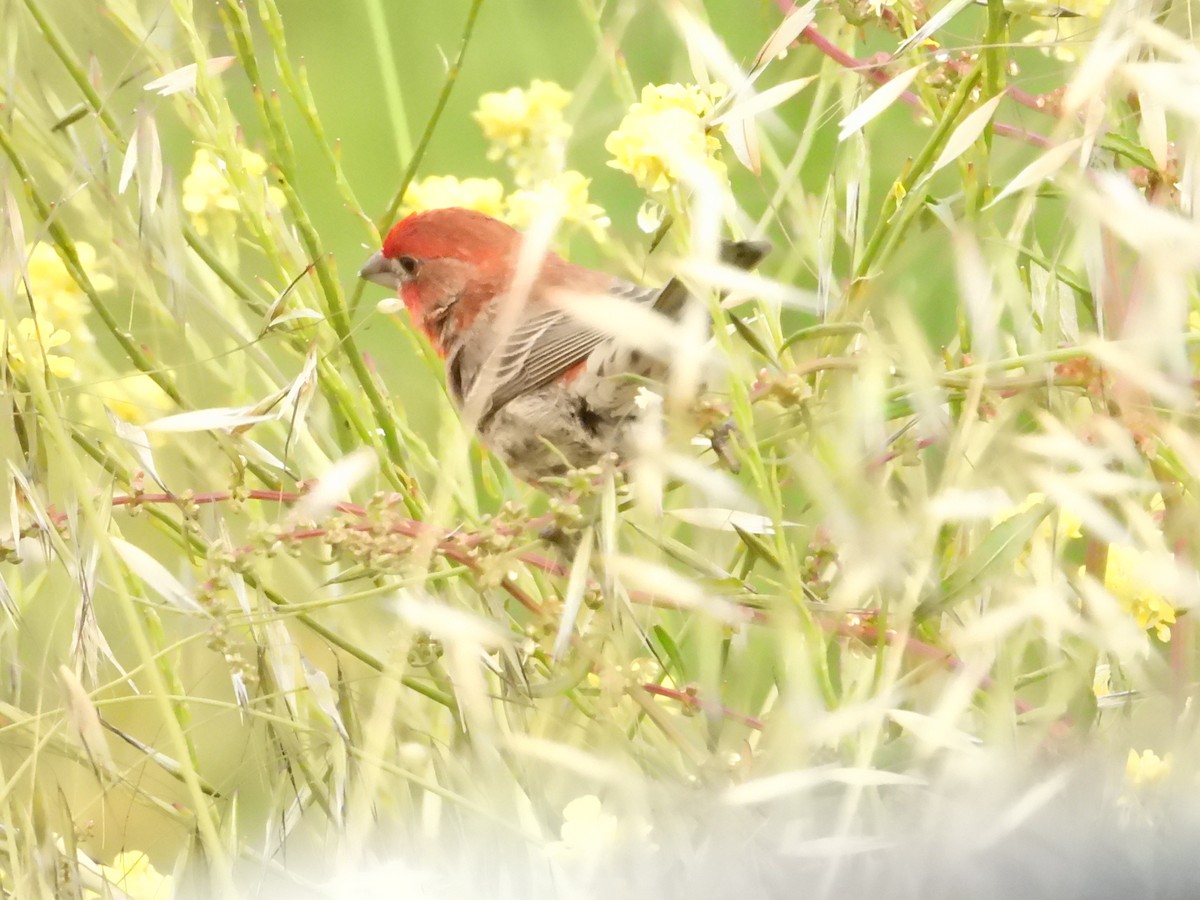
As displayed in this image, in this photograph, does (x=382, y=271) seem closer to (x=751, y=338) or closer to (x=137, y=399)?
(x=137, y=399)

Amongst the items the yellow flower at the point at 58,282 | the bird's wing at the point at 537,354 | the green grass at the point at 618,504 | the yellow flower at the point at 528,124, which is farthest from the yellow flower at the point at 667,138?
the yellow flower at the point at 58,282

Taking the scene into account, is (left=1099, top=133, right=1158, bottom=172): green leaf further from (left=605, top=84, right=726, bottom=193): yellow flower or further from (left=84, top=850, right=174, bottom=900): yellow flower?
(left=84, top=850, right=174, bottom=900): yellow flower

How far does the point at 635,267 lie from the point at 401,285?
20.1 inches

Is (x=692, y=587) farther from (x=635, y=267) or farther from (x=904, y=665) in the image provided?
(x=635, y=267)

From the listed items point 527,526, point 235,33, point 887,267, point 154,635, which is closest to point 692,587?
point 527,526

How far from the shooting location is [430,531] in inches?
29.6

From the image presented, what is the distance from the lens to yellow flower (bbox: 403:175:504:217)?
110cm

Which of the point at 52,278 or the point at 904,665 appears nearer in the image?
the point at 904,665

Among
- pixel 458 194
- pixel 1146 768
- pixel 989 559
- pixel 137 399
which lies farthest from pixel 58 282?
pixel 1146 768

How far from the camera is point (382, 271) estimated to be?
138 centimetres

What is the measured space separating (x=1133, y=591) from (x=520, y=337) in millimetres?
609

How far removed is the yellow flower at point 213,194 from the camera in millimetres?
1021

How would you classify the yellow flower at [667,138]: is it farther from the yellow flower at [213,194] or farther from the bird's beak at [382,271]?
the bird's beak at [382,271]

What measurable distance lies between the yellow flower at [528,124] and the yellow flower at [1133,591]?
1.60 feet
